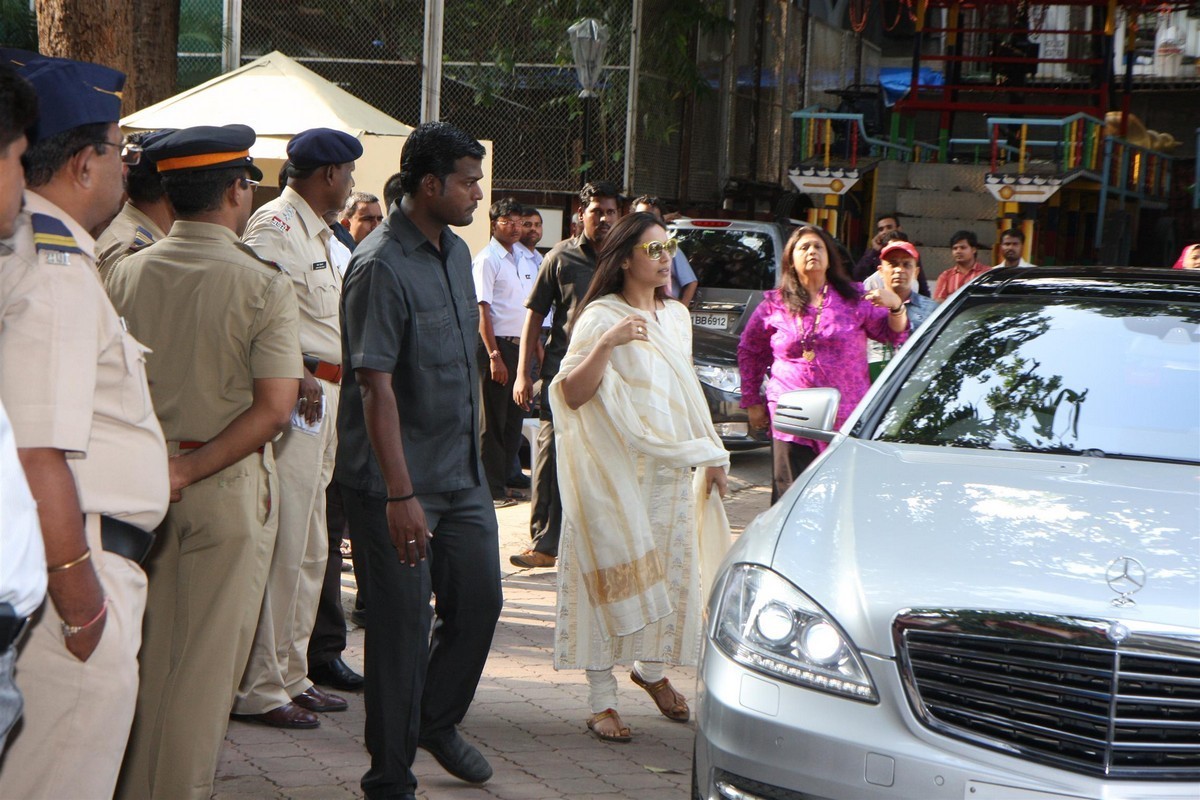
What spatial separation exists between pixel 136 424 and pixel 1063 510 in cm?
219

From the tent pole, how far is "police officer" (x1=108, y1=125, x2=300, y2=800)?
13732 mm

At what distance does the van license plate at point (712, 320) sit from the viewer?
12.3m

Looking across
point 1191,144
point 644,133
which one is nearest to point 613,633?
point 644,133

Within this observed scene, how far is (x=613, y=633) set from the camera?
4.88 metres

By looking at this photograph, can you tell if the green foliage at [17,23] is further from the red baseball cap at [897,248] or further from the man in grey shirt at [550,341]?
the red baseball cap at [897,248]

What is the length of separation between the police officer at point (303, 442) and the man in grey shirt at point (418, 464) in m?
0.80

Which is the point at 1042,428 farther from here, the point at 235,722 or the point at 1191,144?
the point at 1191,144

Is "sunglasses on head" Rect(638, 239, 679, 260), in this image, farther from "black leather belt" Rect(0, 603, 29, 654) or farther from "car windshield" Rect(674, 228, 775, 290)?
"car windshield" Rect(674, 228, 775, 290)

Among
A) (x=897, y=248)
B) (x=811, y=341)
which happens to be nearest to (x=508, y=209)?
(x=897, y=248)

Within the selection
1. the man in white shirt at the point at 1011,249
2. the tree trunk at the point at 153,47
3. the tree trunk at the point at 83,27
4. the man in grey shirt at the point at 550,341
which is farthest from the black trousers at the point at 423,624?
the man in white shirt at the point at 1011,249

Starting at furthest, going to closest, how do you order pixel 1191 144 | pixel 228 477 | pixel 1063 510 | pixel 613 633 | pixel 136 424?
pixel 1191 144
pixel 613 633
pixel 228 477
pixel 1063 510
pixel 136 424

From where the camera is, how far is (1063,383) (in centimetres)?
410

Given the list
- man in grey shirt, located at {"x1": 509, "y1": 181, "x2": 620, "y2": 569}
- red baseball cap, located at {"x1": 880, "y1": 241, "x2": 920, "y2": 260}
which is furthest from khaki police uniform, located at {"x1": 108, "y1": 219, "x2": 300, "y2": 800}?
red baseball cap, located at {"x1": 880, "y1": 241, "x2": 920, "y2": 260}

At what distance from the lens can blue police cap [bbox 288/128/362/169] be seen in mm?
5156
